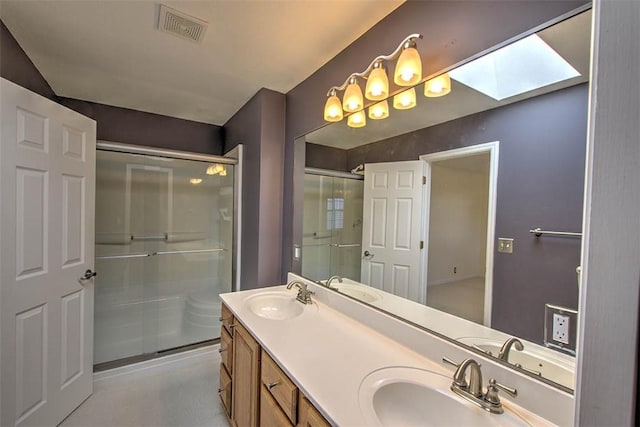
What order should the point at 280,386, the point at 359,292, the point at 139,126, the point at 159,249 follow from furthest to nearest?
1. the point at 139,126
2. the point at 159,249
3. the point at 359,292
4. the point at 280,386

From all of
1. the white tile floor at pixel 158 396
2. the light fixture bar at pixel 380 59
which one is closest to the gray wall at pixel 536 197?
the light fixture bar at pixel 380 59

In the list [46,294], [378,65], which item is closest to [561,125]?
[378,65]

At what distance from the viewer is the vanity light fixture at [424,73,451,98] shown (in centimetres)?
113

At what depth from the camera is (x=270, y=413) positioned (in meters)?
1.08

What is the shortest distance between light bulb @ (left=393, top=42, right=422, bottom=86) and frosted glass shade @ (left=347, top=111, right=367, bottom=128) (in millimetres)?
431

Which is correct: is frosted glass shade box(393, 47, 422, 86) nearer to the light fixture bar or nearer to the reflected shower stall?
the light fixture bar

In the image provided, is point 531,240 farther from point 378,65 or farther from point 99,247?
point 99,247

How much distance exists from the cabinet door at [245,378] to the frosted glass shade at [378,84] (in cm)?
138

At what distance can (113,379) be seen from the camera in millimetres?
2125

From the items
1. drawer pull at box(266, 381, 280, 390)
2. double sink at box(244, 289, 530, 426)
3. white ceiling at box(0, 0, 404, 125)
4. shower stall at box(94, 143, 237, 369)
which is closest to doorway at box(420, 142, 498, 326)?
double sink at box(244, 289, 530, 426)

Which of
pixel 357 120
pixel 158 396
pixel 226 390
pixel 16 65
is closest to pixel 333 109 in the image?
pixel 357 120

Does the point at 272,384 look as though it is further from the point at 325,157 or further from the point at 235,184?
the point at 235,184

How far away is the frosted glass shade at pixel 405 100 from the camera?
4.24ft

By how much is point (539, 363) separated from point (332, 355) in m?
0.69
